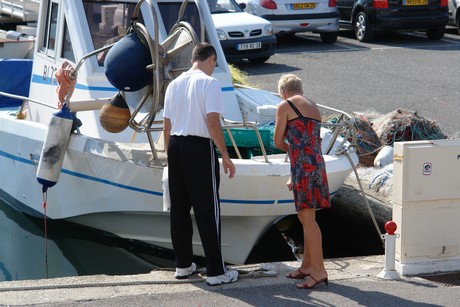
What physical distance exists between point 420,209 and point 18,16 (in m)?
13.7

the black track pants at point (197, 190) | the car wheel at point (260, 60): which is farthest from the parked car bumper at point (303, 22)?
the black track pants at point (197, 190)

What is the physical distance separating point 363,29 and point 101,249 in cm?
1274

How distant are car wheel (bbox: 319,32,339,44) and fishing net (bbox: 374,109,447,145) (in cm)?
1022

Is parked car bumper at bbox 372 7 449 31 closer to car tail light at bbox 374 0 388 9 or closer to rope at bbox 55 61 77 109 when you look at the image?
car tail light at bbox 374 0 388 9

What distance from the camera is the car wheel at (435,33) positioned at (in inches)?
846

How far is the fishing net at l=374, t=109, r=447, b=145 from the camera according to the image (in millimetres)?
10898

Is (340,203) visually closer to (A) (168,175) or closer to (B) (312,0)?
(A) (168,175)

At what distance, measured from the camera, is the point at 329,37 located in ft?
69.6

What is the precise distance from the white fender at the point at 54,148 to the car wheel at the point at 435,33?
14607 mm

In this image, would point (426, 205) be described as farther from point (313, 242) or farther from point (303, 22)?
point (303, 22)

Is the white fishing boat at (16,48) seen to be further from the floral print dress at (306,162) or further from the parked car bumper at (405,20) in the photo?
the parked car bumper at (405,20)

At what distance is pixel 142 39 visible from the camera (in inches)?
321

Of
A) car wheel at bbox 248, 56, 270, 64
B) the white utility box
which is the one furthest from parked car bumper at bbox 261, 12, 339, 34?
the white utility box

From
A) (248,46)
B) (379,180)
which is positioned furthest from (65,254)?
(248,46)
